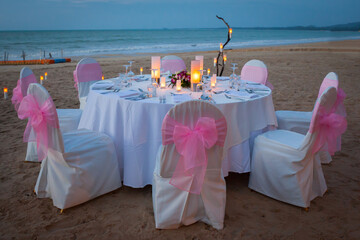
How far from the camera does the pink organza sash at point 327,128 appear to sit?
2.15 meters

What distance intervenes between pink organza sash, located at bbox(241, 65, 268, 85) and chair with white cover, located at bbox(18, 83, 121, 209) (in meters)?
2.68

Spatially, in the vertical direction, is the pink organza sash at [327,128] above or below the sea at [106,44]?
below

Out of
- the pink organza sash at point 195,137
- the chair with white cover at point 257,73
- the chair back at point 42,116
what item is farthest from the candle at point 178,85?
the chair with white cover at point 257,73

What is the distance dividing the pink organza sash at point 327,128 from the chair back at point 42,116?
6.89 feet

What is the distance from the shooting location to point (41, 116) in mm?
2127

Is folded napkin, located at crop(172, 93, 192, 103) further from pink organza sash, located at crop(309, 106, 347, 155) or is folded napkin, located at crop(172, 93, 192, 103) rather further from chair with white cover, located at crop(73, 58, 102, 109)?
chair with white cover, located at crop(73, 58, 102, 109)

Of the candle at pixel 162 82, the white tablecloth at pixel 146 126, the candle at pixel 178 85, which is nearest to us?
the white tablecloth at pixel 146 126

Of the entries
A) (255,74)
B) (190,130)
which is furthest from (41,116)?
(255,74)

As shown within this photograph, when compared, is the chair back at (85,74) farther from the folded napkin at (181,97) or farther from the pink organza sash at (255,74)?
the pink organza sash at (255,74)

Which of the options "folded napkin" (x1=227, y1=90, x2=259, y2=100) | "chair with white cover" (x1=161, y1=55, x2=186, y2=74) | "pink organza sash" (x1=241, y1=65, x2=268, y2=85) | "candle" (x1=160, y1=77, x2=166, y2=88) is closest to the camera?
"folded napkin" (x1=227, y1=90, x2=259, y2=100)

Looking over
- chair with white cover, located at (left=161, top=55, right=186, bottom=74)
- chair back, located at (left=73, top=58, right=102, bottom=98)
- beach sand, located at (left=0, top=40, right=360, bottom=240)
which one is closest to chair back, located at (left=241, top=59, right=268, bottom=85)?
chair with white cover, located at (left=161, top=55, right=186, bottom=74)

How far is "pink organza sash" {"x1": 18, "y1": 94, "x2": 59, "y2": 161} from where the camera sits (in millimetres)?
2104

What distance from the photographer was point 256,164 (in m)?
2.64

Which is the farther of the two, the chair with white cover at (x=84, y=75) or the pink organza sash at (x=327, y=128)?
the chair with white cover at (x=84, y=75)
